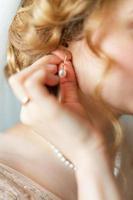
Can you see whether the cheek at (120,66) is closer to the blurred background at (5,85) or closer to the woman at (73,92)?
the woman at (73,92)

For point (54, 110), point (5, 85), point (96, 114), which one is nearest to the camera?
point (54, 110)

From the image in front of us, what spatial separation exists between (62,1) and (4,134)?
342 millimetres

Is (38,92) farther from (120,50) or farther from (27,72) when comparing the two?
(120,50)

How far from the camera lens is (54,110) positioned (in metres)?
1.07

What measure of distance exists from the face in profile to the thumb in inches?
0.7

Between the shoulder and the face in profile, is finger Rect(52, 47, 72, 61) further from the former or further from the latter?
the shoulder

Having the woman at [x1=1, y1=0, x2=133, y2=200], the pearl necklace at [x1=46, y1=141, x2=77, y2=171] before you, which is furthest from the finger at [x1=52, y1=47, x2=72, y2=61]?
the pearl necklace at [x1=46, y1=141, x2=77, y2=171]

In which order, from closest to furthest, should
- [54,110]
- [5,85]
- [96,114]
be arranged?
[54,110], [96,114], [5,85]

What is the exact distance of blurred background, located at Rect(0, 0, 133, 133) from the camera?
1.39 m

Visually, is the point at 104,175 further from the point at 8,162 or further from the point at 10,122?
the point at 10,122

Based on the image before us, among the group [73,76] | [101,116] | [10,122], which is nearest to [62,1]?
[73,76]

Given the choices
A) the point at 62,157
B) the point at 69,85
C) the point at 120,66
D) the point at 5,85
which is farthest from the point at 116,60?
the point at 5,85

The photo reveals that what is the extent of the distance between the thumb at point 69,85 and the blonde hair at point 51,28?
5cm

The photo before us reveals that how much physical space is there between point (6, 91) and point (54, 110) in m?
0.42
